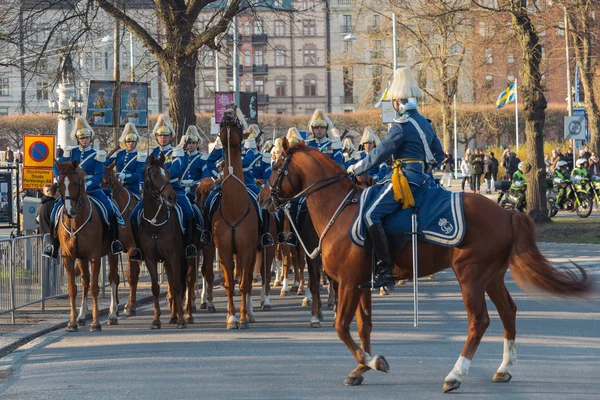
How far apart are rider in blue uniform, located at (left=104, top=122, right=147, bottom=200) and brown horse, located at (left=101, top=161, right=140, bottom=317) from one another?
0.12m

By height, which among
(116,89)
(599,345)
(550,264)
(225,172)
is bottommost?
(599,345)

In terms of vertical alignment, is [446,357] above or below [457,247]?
below

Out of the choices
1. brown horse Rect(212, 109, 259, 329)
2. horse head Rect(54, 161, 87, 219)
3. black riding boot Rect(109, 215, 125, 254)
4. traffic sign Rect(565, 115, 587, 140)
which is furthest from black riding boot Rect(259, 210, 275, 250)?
traffic sign Rect(565, 115, 587, 140)

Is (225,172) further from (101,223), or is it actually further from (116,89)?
(116,89)

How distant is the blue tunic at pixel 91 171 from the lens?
1499cm

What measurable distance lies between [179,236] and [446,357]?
4663mm

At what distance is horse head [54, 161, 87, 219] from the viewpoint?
45.5ft

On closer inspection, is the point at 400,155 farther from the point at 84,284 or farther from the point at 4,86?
the point at 4,86

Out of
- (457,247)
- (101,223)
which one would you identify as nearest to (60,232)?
(101,223)

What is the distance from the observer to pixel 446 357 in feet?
37.0

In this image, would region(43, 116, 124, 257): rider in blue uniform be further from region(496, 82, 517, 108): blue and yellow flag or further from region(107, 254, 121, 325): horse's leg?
region(496, 82, 517, 108): blue and yellow flag

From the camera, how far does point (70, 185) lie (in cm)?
1393

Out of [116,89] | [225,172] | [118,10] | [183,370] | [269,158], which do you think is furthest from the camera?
[116,89]

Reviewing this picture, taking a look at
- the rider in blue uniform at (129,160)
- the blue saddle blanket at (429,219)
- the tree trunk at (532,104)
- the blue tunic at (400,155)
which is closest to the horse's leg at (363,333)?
the blue saddle blanket at (429,219)
